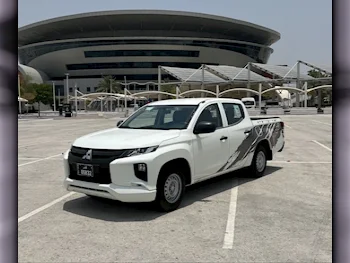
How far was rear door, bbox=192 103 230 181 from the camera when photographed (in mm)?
6488

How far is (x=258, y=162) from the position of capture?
849cm

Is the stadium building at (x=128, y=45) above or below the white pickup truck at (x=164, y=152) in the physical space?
above

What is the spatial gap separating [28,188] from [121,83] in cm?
9772

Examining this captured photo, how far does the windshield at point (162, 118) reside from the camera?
682cm

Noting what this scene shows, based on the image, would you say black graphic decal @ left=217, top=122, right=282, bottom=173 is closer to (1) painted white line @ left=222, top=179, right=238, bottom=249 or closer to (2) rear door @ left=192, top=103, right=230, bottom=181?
(2) rear door @ left=192, top=103, right=230, bottom=181

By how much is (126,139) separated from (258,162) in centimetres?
369

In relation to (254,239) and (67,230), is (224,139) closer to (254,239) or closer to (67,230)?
(254,239)

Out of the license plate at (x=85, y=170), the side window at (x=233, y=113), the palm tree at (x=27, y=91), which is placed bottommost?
the license plate at (x=85, y=170)

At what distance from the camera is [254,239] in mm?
4734

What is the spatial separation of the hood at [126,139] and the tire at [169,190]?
0.52m

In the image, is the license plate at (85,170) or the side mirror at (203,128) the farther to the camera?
the side mirror at (203,128)

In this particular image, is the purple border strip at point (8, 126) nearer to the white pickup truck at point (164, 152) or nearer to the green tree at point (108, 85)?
the white pickup truck at point (164, 152)

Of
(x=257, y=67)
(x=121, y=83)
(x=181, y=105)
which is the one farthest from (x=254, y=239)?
(x=121, y=83)

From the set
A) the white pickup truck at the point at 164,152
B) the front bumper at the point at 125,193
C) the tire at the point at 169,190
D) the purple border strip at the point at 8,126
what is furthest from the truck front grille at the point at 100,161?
the purple border strip at the point at 8,126
